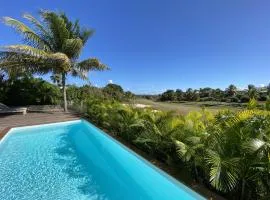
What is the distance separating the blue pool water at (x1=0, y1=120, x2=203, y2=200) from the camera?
405cm

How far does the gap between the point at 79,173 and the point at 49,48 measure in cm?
1086

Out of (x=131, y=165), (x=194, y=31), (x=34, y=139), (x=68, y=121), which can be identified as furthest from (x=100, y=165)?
(x=194, y=31)

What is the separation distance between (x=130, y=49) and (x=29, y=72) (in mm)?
19710

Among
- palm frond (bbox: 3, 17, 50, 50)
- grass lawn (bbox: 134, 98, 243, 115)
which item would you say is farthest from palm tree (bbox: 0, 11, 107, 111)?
grass lawn (bbox: 134, 98, 243, 115)

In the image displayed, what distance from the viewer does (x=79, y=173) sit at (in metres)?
5.22

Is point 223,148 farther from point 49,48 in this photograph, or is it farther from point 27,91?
point 27,91

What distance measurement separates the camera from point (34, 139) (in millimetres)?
8539

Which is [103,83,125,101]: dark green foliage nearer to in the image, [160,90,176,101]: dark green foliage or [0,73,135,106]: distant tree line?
[0,73,135,106]: distant tree line

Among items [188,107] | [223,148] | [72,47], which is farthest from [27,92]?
[223,148]

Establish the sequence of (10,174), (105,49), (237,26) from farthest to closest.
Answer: (105,49), (237,26), (10,174)

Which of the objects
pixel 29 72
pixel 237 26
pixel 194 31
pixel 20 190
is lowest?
pixel 20 190

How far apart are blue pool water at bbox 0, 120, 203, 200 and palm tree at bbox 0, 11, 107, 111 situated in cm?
558

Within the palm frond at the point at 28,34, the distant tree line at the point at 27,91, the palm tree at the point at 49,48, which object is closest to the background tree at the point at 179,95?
the distant tree line at the point at 27,91

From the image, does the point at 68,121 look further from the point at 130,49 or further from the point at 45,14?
the point at 130,49
